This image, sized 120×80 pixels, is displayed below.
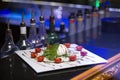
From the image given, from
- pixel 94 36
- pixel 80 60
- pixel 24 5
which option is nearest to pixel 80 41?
pixel 94 36

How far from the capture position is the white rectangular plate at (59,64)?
113cm

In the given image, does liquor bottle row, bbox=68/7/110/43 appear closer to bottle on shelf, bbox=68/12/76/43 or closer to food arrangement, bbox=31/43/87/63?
bottle on shelf, bbox=68/12/76/43

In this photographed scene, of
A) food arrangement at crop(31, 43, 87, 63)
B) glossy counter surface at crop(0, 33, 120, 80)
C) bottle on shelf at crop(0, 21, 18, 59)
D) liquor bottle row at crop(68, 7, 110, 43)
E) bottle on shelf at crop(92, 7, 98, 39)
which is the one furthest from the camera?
bottle on shelf at crop(92, 7, 98, 39)

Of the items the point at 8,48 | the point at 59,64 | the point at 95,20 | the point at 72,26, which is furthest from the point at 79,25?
the point at 59,64

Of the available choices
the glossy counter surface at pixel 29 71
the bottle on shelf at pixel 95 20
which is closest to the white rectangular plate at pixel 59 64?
the glossy counter surface at pixel 29 71

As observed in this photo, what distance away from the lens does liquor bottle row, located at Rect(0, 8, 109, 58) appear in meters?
1.47

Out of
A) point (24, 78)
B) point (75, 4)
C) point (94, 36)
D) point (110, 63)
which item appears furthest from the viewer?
point (75, 4)

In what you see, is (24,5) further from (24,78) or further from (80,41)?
(24,78)

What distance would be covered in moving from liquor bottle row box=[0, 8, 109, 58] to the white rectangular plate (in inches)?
5.0

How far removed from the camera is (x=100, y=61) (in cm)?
124

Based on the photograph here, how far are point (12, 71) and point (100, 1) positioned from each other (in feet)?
5.28

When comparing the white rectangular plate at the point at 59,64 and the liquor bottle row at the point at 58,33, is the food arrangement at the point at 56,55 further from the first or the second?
the liquor bottle row at the point at 58,33

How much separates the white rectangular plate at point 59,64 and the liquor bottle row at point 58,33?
0.13 meters

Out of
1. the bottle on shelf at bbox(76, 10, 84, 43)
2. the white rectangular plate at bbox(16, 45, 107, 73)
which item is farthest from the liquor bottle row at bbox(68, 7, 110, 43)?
the white rectangular plate at bbox(16, 45, 107, 73)
